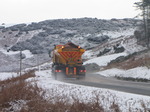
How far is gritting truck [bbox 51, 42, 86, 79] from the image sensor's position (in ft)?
69.1

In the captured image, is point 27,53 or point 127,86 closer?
point 127,86

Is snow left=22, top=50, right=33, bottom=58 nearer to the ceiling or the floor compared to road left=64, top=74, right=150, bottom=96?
nearer to the ceiling

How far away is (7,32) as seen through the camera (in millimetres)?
78750

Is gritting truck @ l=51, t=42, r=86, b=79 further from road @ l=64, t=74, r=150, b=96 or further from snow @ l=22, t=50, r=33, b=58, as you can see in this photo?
snow @ l=22, t=50, r=33, b=58

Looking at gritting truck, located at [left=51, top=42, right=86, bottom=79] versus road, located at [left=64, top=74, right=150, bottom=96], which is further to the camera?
gritting truck, located at [left=51, top=42, right=86, bottom=79]

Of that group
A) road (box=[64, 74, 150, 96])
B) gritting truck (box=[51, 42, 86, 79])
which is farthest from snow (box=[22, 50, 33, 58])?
road (box=[64, 74, 150, 96])

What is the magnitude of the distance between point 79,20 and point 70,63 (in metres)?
74.4

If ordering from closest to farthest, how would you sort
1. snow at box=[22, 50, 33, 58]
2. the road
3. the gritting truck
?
the road → the gritting truck → snow at box=[22, 50, 33, 58]

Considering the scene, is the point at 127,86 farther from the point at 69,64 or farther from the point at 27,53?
the point at 27,53

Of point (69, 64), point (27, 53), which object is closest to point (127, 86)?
point (69, 64)

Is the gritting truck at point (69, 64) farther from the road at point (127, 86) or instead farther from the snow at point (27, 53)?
the snow at point (27, 53)

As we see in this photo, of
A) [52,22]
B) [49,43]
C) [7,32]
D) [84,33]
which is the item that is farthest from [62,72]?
[52,22]

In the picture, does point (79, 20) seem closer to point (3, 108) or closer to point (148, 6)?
point (148, 6)

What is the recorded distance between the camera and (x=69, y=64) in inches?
859
